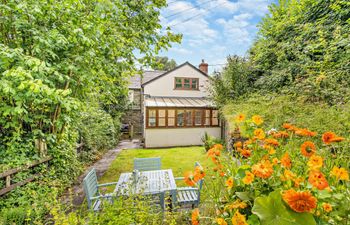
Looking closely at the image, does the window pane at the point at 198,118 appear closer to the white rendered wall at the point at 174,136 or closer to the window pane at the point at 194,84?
the white rendered wall at the point at 174,136

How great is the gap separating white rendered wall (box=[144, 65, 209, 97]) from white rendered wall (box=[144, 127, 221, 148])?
3058 millimetres

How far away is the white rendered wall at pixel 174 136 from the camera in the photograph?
36.7 ft

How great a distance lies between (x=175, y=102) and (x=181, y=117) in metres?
1.13

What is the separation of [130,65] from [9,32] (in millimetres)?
2780

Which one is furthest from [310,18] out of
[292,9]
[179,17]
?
[179,17]

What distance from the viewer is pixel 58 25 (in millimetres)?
4062

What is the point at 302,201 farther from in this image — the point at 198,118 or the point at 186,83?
the point at 186,83

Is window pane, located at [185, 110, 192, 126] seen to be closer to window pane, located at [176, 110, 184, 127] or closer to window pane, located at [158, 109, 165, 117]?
window pane, located at [176, 110, 184, 127]

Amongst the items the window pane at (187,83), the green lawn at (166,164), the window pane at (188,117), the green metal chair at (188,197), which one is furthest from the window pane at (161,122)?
the green metal chair at (188,197)

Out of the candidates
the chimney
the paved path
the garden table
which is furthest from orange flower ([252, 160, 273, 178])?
the chimney

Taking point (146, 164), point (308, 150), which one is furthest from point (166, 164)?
point (308, 150)

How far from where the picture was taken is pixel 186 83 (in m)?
13.9

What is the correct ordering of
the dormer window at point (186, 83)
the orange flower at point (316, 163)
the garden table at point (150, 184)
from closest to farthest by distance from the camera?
the orange flower at point (316, 163)
the garden table at point (150, 184)
the dormer window at point (186, 83)

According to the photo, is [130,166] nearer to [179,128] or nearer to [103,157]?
[103,157]
